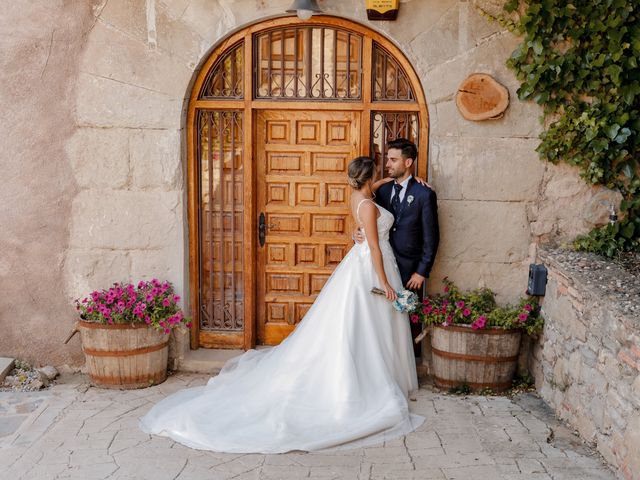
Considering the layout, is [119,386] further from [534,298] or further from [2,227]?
[534,298]

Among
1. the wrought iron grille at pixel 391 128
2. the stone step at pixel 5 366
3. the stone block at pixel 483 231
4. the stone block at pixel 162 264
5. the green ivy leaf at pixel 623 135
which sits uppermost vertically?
the wrought iron grille at pixel 391 128

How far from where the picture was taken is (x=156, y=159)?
228 inches

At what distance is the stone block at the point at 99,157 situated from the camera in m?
5.77

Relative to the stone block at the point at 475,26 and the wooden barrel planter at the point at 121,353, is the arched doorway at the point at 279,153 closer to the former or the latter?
the stone block at the point at 475,26

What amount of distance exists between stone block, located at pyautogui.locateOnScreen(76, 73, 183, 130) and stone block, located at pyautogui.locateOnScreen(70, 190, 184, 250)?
0.56 meters

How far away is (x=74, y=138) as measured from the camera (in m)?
5.77

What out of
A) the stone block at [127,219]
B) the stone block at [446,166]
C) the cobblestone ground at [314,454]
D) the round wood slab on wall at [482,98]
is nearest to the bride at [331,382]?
the cobblestone ground at [314,454]

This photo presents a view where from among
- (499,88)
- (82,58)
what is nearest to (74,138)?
(82,58)

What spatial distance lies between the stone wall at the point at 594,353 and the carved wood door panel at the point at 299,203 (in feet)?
5.63

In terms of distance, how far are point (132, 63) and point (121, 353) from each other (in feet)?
7.41

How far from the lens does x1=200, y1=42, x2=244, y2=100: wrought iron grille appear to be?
584 cm

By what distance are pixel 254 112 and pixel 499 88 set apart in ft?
6.37

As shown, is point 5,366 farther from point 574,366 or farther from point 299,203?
point 574,366

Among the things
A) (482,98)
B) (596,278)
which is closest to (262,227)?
(482,98)
